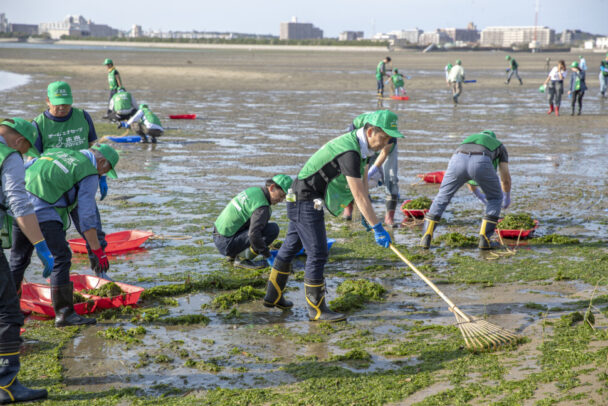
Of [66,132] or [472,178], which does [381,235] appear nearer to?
[472,178]

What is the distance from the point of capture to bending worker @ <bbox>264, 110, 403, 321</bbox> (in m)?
5.78

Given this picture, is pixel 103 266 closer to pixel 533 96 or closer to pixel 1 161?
pixel 1 161

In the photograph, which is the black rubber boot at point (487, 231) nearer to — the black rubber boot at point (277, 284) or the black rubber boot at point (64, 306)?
the black rubber boot at point (277, 284)

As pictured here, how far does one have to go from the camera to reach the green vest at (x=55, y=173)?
19.1ft

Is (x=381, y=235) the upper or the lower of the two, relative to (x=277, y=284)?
upper

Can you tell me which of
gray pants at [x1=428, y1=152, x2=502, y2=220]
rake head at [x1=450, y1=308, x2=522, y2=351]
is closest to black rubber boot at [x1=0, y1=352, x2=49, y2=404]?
rake head at [x1=450, y1=308, x2=522, y2=351]

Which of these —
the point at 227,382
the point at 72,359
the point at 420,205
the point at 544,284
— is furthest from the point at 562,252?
the point at 72,359

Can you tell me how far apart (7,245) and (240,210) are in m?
3.11

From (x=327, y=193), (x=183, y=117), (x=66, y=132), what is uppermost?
(x=66, y=132)

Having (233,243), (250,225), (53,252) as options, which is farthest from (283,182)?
(53,252)

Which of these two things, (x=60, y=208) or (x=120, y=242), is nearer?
(x=60, y=208)

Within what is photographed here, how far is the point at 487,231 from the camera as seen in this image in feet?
27.7

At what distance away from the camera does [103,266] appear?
644cm

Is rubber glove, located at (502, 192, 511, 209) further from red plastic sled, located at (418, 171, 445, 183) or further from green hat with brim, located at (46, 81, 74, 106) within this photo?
green hat with brim, located at (46, 81, 74, 106)
